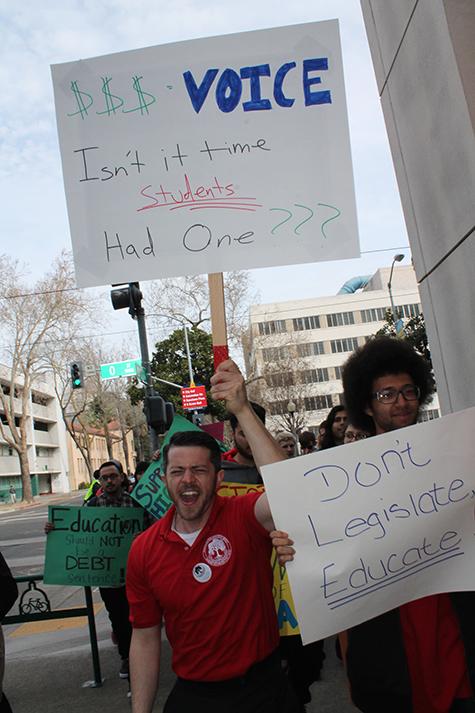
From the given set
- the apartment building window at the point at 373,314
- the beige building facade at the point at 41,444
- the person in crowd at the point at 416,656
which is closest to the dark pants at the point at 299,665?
the person in crowd at the point at 416,656

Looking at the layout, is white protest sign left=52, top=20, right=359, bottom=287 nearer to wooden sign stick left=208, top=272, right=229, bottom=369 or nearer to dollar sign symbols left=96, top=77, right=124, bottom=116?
dollar sign symbols left=96, top=77, right=124, bottom=116

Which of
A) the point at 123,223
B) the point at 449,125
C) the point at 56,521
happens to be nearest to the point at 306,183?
the point at 449,125

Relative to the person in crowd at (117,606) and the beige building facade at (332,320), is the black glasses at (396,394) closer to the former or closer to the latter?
the person in crowd at (117,606)

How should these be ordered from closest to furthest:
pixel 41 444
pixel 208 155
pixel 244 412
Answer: pixel 244 412 < pixel 208 155 < pixel 41 444

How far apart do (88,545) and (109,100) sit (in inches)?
131

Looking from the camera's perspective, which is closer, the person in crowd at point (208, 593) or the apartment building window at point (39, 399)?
the person in crowd at point (208, 593)

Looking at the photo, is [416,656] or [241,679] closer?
[416,656]

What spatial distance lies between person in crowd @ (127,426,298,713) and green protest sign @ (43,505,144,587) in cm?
277

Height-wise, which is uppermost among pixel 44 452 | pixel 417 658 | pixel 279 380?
pixel 279 380

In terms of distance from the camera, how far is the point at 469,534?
215 centimetres

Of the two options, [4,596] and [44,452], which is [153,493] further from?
[44,452]

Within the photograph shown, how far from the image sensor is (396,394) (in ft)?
8.13

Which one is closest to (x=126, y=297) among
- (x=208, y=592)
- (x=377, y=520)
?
(x=208, y=592)

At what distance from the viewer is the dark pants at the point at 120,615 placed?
215 inches
